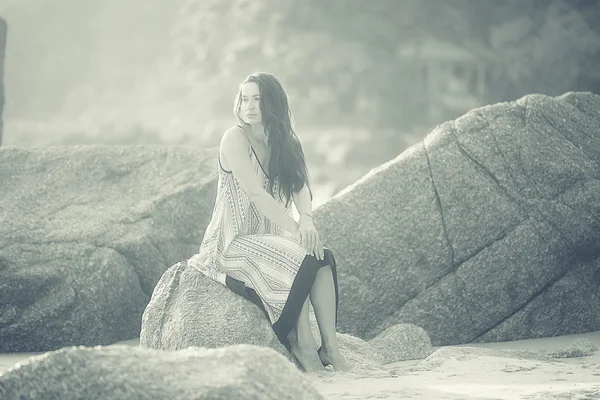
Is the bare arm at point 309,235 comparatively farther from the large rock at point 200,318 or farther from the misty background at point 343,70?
the misty background at point 343,70

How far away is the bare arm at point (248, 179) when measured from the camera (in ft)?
21.4

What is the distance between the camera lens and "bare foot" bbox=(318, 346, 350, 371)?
20.7ft

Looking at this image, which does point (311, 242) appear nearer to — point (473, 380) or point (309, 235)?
point (309, 235)

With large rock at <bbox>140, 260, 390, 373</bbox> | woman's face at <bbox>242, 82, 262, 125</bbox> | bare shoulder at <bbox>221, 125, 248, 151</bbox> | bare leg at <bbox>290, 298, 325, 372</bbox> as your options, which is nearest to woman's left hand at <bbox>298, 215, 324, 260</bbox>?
bare leg at <bbox>290, 298, 325, 372</bbox>

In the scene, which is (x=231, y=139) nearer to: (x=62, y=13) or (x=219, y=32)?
(x=219, y=32)

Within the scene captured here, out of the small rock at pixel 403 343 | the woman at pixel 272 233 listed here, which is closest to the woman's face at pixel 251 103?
the woman at pixel 272 233

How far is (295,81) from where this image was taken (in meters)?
27.0

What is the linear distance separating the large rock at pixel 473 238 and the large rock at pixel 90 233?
136cm

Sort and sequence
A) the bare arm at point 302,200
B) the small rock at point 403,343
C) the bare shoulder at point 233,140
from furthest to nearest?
the small rock at point 403,343 < the bare arm at point 302,200 < the bare shoulder at point 233,140

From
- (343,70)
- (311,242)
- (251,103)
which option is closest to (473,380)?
(311,242)

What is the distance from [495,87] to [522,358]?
60.1 feet

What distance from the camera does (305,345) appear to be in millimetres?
6309

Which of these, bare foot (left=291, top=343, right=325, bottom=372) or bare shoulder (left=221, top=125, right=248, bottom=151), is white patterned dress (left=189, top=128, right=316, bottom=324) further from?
bare foot (left=291, top=343, right=325, bottom=372)

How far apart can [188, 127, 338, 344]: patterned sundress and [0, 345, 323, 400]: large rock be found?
7.18 feet
